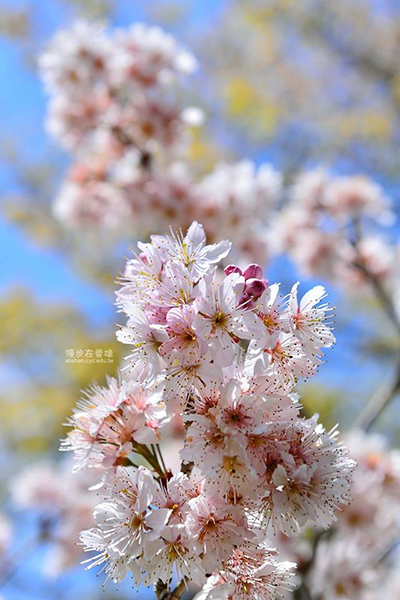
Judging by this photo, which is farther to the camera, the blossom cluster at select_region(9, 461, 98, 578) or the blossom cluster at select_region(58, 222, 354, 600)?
the blossom cluster at select_region(9, 461, 98, 578)

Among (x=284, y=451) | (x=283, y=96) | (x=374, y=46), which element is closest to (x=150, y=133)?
(x=284, y=451)

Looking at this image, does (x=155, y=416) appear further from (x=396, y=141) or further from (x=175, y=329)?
(x=396, y=141)

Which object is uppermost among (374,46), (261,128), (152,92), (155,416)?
(374,46)

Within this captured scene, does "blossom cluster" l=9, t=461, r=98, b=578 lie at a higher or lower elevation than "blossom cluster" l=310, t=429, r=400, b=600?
higher

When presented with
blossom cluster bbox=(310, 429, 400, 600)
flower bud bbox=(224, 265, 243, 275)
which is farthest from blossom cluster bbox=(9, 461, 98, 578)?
flower bud bbox=(224, 265, 243, 275)

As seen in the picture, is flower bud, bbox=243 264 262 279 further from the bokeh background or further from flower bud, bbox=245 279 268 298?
the bokeh background

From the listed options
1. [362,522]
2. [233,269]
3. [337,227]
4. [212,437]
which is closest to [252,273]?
[233,269]

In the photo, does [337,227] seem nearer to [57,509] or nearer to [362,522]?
[362,522]
